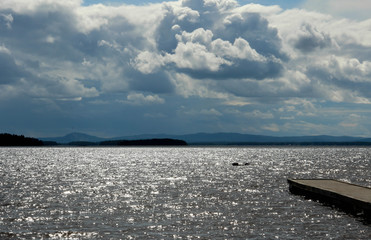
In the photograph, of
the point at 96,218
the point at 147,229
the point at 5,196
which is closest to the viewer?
the point at 147,229

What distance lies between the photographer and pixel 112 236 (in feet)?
94.5

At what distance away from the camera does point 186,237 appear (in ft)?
A: 93.6

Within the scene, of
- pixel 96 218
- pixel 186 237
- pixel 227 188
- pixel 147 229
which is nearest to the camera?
pixel 186 237

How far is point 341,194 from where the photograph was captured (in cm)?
4209

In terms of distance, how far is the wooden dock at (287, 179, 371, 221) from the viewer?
37.1 metres

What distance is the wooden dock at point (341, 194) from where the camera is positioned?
3706 centimetres

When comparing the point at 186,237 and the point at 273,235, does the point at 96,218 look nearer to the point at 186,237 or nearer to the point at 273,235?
the point at 186,237

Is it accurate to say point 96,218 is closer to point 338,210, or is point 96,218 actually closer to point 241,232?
point 241,232

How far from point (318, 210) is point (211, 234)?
15.0 metres

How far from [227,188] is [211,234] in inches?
1203

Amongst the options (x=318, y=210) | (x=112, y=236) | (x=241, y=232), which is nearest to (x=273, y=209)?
(x=318, y=210)

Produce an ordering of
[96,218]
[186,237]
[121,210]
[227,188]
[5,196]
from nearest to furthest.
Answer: [186,237] → [96,218] → [121,210] → [5,196] → [227,188]

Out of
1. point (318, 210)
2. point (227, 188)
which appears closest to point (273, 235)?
point (318, 210)

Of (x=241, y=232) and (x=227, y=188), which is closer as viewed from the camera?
(x=241, y=232)
